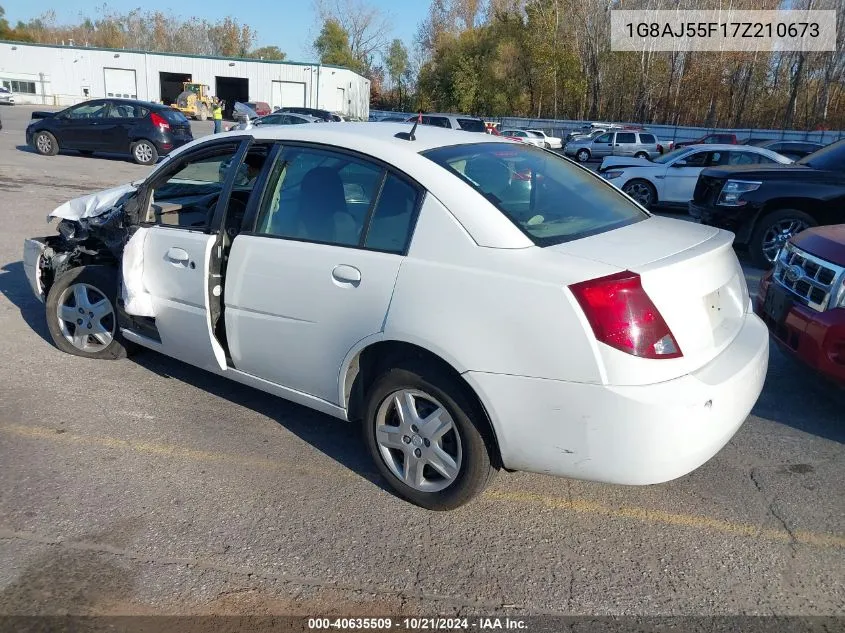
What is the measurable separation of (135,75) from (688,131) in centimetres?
4363

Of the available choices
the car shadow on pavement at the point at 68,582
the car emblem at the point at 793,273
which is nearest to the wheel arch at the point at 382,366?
the car shadow on pavement at the point at 68,582

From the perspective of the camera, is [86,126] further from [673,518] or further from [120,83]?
[120,83]

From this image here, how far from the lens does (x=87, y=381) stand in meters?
4.54

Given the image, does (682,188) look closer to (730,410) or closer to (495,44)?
(730,410)

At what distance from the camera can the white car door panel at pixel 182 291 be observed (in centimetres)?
375

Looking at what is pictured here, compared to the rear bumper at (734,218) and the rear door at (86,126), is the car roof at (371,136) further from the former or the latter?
the rear door at (86,126)

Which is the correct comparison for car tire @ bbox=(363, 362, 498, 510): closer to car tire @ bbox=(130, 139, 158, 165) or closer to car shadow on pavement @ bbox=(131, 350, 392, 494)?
car shadow on pavement @ bbox=(131, 350, 392, 494)

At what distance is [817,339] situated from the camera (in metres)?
3.81

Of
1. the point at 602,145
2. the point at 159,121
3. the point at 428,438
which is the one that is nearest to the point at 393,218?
the point at 428,438

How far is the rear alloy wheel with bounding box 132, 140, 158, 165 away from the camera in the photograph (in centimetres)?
1825

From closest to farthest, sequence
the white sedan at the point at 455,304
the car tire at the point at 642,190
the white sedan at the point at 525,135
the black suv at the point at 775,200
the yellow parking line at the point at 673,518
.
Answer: the white sedan at the point at 455,304 → the yellow parking line at the point at 673,518 → the black suv at the point at 775,200 → the car tire at the point at 642,190 → the white sedan at the point at 525,135

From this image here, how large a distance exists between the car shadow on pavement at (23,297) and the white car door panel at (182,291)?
1.77 metres

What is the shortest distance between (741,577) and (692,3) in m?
48.0

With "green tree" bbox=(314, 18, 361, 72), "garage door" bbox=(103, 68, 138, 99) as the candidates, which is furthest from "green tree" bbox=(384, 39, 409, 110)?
"garage door" bbox=(103, 68, 138, 99)
